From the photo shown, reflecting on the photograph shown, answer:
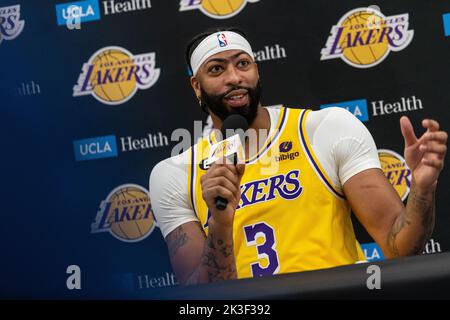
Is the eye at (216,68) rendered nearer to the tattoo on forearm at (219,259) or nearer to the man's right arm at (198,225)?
the man's right arm at (198,225)

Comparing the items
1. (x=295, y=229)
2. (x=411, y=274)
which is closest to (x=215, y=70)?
(x=295, y=229)

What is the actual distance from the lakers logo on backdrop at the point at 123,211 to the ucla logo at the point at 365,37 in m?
0.88

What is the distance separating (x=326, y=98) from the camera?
2641 mm

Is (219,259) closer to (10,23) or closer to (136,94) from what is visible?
(136,94)

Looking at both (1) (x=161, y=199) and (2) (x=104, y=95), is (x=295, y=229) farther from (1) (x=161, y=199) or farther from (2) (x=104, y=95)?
(2) (x=104, y=95)

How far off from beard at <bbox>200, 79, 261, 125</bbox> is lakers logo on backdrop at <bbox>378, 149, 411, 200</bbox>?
671 mm

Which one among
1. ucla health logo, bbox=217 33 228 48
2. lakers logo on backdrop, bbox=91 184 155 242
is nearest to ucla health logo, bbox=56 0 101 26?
lakers logo on backdrop, bbox=91 184 155 242

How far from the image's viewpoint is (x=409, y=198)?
5.46 ft

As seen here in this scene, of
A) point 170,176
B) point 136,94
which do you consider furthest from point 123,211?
point 170,176

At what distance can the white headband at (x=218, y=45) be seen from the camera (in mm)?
2178

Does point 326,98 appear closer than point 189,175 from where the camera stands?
No

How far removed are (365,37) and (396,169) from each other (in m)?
0.49

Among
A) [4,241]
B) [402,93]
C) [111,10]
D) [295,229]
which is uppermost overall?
[111,10]

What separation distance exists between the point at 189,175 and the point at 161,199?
11 cm
